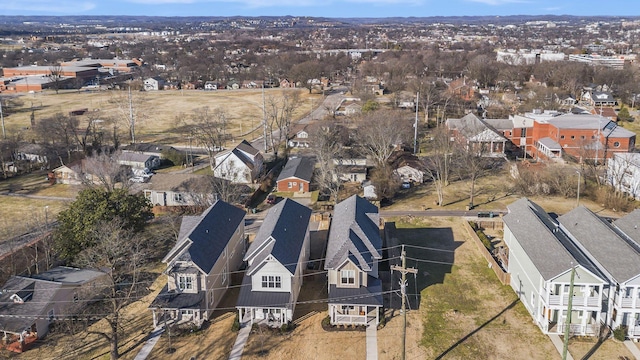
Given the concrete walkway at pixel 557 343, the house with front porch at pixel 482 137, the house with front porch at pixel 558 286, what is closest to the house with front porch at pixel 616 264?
the house with front porch at pixel 558 286

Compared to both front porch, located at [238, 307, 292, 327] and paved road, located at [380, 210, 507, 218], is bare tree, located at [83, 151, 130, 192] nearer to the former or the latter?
front porch, located at [238, 307, 292, 327]

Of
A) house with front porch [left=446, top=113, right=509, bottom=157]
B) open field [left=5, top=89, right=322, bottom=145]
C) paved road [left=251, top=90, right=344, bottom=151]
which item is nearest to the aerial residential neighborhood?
house with front porch [left=446, top=113, right=509, bottom=157]

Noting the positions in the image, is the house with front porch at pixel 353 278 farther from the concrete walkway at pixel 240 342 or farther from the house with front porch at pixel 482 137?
the house with front porch at pixel 482 137

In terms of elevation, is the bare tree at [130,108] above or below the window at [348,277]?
above

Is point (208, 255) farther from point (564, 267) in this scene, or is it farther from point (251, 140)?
point (251, 140)

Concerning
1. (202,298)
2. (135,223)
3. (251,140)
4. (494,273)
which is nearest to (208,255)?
(202,298)

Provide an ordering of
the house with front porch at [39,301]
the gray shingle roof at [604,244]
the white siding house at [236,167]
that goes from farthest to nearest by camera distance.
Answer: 1. the white siding house at [236,167]
2. the house with front porch at [39,301]
3. the gray shingle roof at [604,244]

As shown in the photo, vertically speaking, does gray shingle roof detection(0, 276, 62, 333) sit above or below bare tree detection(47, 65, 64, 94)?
below
